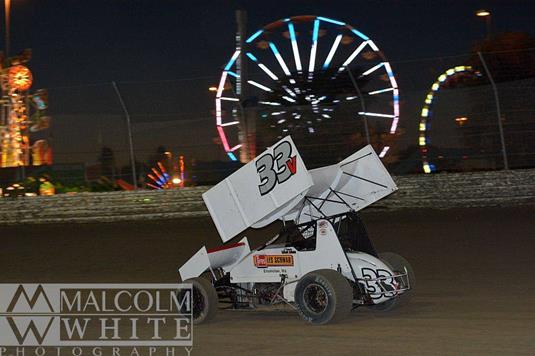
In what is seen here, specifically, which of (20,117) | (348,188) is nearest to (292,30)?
(20,117)

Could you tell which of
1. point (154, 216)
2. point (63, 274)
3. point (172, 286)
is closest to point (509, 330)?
point (172, 286)

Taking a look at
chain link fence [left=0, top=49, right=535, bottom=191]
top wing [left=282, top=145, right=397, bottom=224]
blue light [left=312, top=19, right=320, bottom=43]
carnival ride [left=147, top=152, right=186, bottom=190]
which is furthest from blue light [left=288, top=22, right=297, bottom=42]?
top wing [left=282, top=145, right=397, bottom=224]

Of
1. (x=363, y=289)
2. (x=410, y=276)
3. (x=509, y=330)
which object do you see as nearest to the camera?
(x=509, y=330)

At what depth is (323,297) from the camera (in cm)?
780

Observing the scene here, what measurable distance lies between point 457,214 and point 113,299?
7.78 meters

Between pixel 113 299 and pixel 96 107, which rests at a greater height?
pixel 96 107

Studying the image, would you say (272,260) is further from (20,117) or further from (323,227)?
(20,117)

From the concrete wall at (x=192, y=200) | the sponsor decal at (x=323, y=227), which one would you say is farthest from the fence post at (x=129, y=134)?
the sponsor decal at (x=323, y=227)

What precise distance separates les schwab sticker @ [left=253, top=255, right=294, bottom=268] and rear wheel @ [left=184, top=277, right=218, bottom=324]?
0.51 m

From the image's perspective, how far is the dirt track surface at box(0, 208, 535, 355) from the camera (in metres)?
6.98

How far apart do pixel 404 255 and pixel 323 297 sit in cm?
478

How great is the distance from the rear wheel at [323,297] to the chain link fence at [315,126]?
977 cm

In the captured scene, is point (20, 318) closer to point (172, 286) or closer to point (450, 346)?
point (172, 286)

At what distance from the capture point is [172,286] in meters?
10.8
